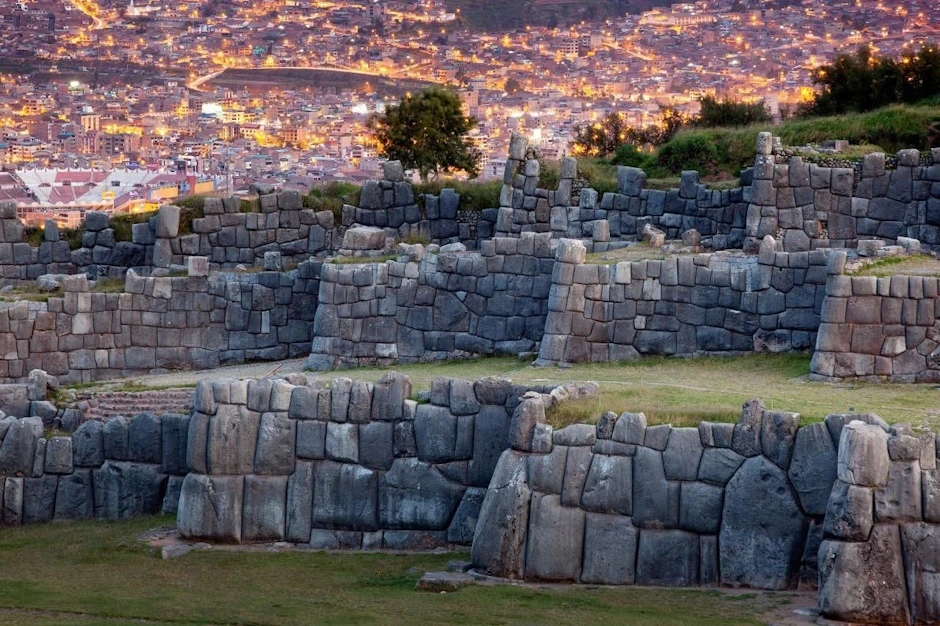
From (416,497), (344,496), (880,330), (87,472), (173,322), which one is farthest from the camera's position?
(173,322)

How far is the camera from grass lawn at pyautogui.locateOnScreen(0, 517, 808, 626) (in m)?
23.8

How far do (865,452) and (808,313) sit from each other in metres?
9.68

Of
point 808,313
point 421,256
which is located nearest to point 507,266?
point 421,256

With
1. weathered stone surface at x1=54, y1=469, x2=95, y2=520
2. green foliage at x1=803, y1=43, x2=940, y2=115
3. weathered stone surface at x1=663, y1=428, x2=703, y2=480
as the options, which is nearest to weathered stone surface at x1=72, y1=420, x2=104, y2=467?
weathered stone surface at x1=54, y1=469, x2=95, y2=520

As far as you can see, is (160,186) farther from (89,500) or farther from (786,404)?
(786,404)

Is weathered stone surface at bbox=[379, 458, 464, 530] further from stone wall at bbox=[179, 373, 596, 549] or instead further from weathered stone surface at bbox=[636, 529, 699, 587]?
weathered stone surface at bbox=[636, 529, 699, 587]

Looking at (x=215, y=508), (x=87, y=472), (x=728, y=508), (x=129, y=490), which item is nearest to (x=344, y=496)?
(x=215, y=508)

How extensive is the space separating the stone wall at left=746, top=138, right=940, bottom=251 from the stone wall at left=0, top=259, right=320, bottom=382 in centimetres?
872

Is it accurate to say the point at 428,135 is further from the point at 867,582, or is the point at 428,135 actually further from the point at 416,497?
the point at 867,582

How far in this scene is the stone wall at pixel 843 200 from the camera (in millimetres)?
38375

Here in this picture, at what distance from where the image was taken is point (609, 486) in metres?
26.0

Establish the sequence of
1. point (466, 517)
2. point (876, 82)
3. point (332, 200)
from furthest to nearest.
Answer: point (876, 82), point (332, 200), point (466, 517)

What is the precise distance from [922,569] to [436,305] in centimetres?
1565

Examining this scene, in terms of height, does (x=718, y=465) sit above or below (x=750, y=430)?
below
